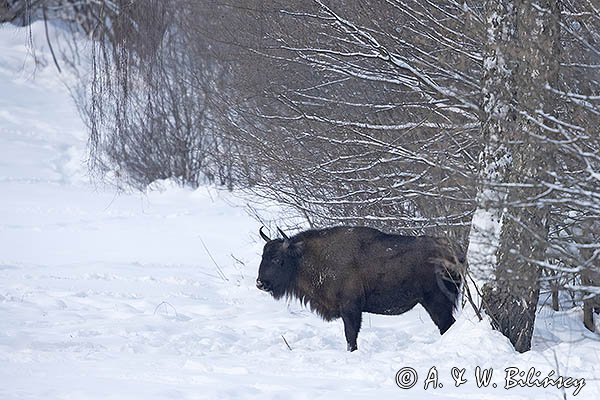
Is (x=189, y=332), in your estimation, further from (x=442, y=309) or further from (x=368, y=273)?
(x=442, y=309)

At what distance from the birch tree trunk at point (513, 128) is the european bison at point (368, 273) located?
105 cm

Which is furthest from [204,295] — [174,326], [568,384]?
[568,384]

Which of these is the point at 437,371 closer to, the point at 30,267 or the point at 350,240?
the point at 350,240

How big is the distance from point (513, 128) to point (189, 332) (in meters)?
3.92

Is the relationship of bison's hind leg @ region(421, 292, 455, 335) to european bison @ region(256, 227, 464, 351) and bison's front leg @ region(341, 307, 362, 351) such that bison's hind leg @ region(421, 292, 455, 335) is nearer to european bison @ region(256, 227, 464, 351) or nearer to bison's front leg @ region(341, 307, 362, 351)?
european bison @ region(256, 227, 464, 351)

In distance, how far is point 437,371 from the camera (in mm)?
8055

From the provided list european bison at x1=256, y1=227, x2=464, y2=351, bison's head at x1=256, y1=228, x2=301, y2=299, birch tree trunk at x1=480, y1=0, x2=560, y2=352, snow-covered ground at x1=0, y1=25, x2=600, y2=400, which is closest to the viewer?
snow-covered ground at x1=0, y1=25, x2=600, y2=400

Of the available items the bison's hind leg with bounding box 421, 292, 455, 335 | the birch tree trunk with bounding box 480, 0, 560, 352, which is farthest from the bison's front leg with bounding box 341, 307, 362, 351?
the birch tree trunk with bounding box 480, 0, 560, 352

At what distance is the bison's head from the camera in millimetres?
11016

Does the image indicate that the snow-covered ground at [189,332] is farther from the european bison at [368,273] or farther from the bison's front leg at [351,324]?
the european bison at [368,273]

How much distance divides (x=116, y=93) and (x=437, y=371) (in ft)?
11.7

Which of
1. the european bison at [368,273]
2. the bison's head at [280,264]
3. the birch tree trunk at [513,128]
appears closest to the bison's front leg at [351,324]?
the european bison at [368,273]

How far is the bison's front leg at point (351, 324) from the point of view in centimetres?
1020

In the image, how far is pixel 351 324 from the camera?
1030cm
